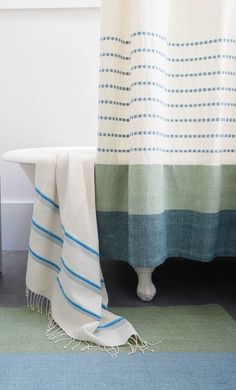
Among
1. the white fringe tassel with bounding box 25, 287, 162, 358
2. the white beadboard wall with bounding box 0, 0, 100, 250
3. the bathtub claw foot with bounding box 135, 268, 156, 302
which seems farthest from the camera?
the white beadboard wall with bounding box 0, 0, 100, 250

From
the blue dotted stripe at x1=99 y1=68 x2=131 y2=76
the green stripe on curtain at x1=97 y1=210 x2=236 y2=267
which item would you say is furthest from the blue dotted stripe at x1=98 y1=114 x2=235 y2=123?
the green stripe on curtain at x1=97 y1=210 x2=236 y2=267

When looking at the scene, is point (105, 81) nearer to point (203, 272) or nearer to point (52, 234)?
point (52, 234)

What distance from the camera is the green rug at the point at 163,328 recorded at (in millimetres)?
897

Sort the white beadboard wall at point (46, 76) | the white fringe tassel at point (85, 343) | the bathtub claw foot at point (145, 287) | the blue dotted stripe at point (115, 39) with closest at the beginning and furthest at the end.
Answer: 1. the white fringe tassel at point (85, 343)
2. the blue dotted stripe at point (115, 39)
3. the bathtub claw foot at point (145, 287)
4. the white beadboard wall at point (46, 76)

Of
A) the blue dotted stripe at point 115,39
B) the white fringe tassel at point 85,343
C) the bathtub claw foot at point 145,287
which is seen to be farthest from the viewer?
the bathtub claw foot at point 145,287

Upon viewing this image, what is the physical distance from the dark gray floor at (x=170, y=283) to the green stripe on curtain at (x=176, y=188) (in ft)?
1.09

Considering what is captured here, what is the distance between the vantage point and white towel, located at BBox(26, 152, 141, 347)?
3.13ft

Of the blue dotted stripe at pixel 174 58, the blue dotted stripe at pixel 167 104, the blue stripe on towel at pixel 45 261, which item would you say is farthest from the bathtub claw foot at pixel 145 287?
the blue dotted stripe at pixel 174 58

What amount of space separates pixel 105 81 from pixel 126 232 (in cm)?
46

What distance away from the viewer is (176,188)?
1080 millimetres

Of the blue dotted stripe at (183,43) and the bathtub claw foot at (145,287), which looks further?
the bathtub claw foot at (145,287)

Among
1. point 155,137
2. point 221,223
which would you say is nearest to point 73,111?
point 155,137

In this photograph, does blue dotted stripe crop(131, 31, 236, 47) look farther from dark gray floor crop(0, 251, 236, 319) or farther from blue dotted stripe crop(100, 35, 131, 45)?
dark gray floor crop(0, 251, 236, 319)

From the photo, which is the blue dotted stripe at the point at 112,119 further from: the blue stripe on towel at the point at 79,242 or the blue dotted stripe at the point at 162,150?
the blue stripe on towel at the point at 79,242
